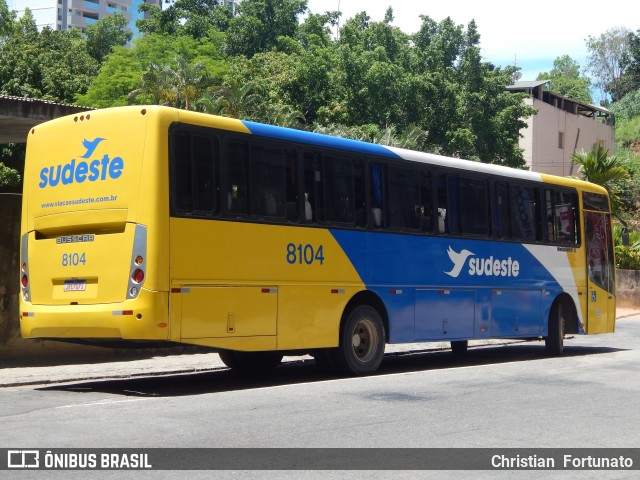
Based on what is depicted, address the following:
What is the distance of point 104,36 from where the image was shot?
3477 inches

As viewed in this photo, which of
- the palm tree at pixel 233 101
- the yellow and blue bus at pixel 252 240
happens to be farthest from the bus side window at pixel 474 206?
the palm tree at pixel 233 101

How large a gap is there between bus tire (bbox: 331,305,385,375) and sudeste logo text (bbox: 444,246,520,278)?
2025 mm

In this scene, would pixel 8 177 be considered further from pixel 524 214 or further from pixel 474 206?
pixel 474 206

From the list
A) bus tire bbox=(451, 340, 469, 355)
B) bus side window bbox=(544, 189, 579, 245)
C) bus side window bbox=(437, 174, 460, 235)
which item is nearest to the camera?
bus side window bbox=(437, 174, 460, 235)

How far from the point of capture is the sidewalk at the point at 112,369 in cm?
1328

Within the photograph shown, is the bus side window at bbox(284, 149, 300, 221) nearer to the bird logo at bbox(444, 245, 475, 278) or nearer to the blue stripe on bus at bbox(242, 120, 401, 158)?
the blue stripe on bus at bbox(242, 120, 401, 158)

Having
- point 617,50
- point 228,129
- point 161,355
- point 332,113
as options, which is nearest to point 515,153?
point 332,113

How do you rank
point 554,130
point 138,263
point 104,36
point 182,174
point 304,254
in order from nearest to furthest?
point 138,263
point 182,174
point 304,254
point 554,130
point 104,36

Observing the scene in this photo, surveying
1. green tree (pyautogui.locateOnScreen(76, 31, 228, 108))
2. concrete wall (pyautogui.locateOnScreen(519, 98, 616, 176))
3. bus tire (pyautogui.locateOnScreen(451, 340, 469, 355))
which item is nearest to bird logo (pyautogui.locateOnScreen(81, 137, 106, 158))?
bus tire (pyautogui.locateOnScreen(451, 340, 469, 355))

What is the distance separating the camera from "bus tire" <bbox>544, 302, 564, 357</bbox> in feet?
60.6

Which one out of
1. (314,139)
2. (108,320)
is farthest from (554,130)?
(108,320)

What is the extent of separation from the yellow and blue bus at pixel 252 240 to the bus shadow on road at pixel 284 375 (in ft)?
1.48

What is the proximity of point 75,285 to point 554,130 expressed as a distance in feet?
184

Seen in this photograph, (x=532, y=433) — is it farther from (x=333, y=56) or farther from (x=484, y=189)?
(x=333, y=56)
